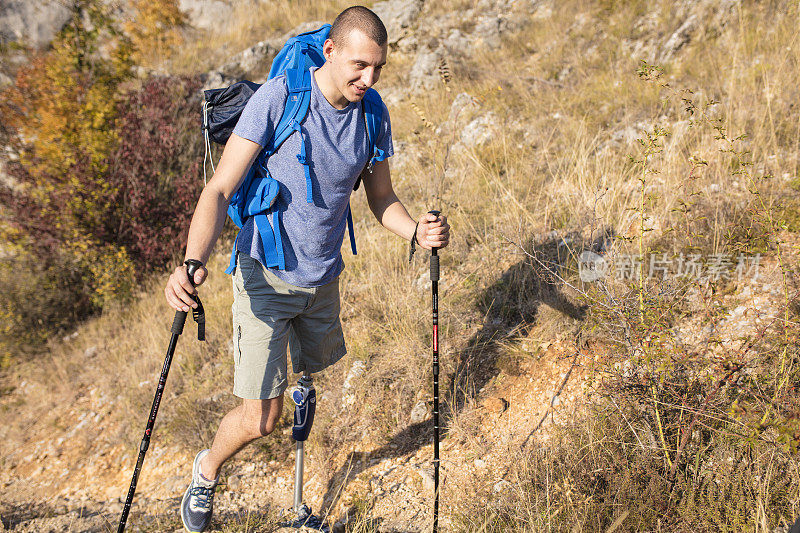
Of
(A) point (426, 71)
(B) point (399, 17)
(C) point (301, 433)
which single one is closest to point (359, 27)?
(C) point (301, 433)

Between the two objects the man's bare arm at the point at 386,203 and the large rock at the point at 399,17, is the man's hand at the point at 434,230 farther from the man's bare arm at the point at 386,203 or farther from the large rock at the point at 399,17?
the large rock at the point at 399,17

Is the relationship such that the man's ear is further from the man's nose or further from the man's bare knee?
the man's bare knee

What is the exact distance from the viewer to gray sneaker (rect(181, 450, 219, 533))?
109 inches

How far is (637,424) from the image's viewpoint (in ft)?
8.97

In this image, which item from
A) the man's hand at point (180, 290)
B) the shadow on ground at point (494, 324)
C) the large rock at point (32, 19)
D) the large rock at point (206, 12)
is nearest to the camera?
the man's hand at point (180, 290)

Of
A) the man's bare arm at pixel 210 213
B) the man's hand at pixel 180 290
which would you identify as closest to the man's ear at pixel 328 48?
the man's bare arm at pixel 210 213

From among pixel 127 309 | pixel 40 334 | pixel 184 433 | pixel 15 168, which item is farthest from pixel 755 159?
pixel 15 168

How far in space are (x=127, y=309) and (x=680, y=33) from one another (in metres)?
7.21

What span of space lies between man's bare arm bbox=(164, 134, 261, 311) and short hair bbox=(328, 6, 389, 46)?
61cm

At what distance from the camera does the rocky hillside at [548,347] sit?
8.30ft

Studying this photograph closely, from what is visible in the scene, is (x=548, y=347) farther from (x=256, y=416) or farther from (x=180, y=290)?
(x=180, y=290)

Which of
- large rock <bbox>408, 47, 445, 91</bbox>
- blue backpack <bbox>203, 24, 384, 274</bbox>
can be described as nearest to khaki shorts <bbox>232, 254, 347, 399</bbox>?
blue backpack <bbox>203, 24, 384, 274</bbox>

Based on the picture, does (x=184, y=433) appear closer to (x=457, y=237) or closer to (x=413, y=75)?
(x=457, y=237)

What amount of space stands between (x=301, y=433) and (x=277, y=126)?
1.71m
